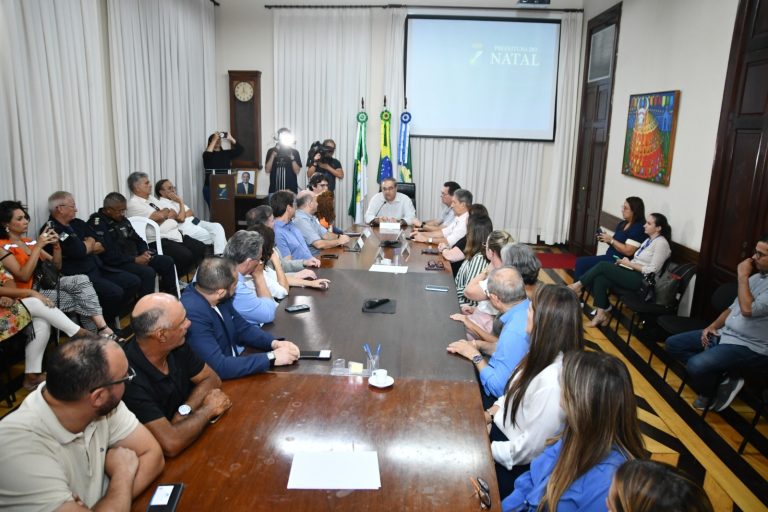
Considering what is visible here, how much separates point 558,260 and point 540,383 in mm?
6260

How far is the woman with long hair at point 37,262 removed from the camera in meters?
3.74

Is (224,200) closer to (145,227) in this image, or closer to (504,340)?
(145,227)

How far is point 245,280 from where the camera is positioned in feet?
10.1

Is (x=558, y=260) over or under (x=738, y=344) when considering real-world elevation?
under

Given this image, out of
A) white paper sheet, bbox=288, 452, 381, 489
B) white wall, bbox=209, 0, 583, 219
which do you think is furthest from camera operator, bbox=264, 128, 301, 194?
white paper sheet, bbox=288, 452, 381, 489

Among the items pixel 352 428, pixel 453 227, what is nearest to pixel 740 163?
pixel 453 227

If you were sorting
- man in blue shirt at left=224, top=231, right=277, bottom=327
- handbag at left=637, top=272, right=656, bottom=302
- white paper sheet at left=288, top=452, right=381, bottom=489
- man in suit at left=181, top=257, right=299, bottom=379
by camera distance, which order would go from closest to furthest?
1. white paper sheet at left=288, top=452, right=381, bottom=489
2. man in suit at left=181, top=257, right=299, bottom=379
3. man in blue shirt at left=224, top=231, right=277, bottom=327
4. handbag at left=637, top=272, right=656, bottom=302

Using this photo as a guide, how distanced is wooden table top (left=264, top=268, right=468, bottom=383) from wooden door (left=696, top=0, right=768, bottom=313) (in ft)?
7.43

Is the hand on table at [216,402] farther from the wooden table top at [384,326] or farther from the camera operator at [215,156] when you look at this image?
the camera operator at [215,156]

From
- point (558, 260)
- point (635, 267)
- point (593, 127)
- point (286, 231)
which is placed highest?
point (593, 127)

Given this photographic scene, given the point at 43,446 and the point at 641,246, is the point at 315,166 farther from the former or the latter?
the point at 43,446

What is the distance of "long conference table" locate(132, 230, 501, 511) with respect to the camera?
5.38ft

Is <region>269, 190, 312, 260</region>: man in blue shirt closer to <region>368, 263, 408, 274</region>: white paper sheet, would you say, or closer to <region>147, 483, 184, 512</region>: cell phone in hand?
<region>368, 263, 408, 274</region>: white paper sheet

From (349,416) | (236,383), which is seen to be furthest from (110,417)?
(349,416)
